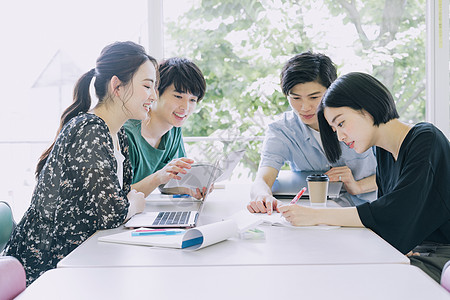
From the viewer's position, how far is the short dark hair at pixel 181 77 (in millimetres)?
2127

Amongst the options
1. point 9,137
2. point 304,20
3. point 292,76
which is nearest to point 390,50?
point 304,20

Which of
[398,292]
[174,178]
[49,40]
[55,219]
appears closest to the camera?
[398,292]

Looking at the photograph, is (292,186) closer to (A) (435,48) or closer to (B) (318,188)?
(B) (318,188)

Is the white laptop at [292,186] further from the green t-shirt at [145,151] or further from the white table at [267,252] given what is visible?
the green t-shirt at [145,151]

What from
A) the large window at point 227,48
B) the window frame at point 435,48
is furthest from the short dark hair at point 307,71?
the window frame at point 435,48

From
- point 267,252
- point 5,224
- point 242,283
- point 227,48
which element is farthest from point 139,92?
point 227,48

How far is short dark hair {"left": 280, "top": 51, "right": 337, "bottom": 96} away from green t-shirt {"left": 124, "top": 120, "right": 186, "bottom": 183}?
27.4 inches

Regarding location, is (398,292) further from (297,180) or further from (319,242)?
(297,180)

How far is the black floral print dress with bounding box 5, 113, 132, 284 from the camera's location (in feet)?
4.26

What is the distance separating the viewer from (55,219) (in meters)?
1.33

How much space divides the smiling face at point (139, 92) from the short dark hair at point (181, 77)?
423mm

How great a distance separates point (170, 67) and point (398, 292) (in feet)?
5.30

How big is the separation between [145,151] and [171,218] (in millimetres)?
819

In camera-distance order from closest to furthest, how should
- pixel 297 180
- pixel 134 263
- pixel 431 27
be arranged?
pixel 134 263 → pixel 297 180 → pixel 431 27
